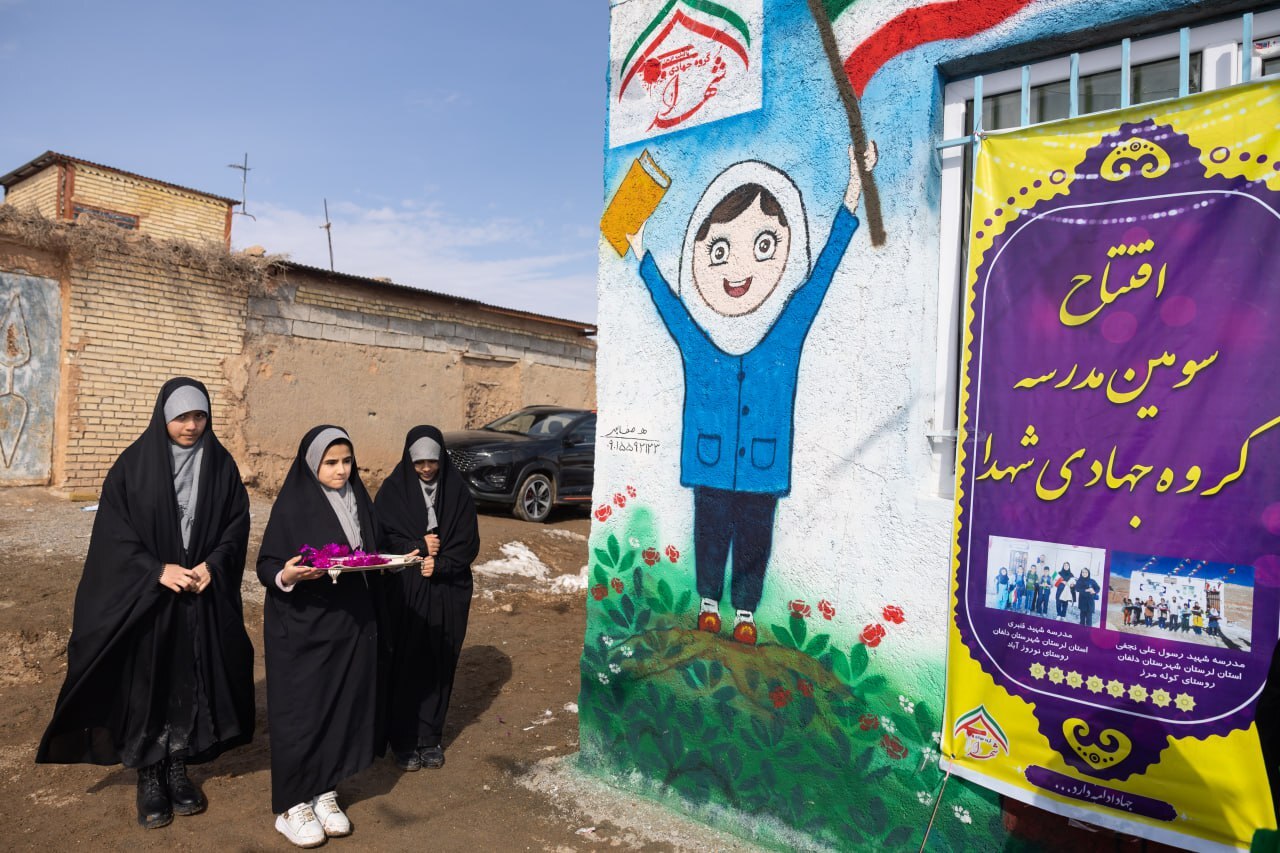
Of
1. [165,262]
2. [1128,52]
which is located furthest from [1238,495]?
[165,262]

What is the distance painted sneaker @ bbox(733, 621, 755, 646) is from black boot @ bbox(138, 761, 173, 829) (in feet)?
7.75

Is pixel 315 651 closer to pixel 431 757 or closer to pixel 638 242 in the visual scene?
pixel 431 757

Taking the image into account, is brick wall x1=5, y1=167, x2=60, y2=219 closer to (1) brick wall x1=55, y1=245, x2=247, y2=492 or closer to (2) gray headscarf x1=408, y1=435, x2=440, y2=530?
(1) brick wall x1=55, y1=245, x2=247, y2=492

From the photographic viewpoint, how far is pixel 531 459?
10836mm

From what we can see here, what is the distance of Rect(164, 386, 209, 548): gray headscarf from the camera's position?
359 centimetres

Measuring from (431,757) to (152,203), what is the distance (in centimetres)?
1797

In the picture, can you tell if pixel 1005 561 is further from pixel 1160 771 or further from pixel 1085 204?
pixel 1085 204

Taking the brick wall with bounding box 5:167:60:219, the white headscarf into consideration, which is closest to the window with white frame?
the white headscarf

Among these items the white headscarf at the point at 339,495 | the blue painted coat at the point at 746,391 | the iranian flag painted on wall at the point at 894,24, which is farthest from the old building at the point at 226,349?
the iranian flag painted on wall at the point at 894,24

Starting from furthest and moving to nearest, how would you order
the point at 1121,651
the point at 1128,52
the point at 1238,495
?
the point at 1128,52, the point at 1121,651, the point at 1238,495

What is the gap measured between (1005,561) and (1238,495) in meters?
0.64

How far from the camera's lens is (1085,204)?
8.40 feet

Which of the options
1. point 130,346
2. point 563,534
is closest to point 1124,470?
point 563,534

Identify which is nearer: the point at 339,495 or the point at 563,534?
the point at 339,495
